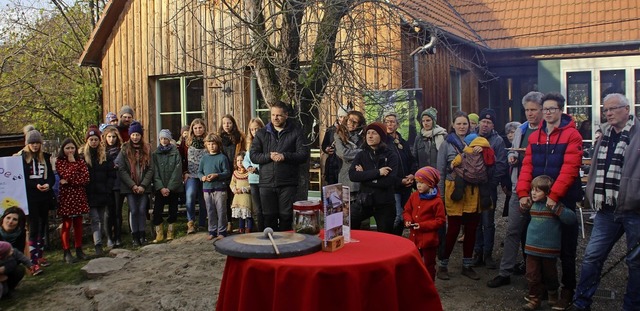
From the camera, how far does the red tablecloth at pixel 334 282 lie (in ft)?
10.3

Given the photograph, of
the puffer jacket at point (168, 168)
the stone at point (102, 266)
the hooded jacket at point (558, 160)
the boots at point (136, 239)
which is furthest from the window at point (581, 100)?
the stone at point (102, 266)

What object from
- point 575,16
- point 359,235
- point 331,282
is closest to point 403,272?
point 331,282

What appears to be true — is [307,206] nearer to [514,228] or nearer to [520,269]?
[514,228]

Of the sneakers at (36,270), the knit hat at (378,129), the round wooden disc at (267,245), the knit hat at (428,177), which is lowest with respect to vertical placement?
the sneakers at (36,270)

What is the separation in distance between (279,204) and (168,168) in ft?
8.42

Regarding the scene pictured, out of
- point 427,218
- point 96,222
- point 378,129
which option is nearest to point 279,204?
point 378,129

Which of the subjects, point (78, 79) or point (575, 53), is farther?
point (78, 79)

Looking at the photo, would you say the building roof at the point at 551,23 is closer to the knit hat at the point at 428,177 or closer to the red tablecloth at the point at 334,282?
the knit hat at the point at 428,177

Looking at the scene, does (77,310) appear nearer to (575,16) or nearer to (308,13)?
(308,13)

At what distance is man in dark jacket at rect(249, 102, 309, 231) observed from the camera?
6.34m

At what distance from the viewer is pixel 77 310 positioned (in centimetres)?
548

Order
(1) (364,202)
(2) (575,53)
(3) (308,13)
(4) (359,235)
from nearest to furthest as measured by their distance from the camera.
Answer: (4) (359,235), (1) (364,202), (3) (308,13), (2) (575,53)

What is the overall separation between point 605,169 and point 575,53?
8.09m

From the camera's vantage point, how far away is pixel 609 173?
474 cm
